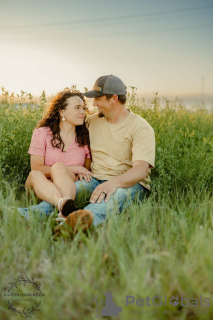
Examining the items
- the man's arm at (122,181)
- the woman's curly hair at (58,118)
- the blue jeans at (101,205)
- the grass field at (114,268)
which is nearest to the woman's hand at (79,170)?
the blue jeans at (101,205)

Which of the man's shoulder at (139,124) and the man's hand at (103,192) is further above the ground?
the man's shoulder at (139,124)

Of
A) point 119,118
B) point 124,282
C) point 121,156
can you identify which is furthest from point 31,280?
point 119,118

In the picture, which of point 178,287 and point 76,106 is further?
point 76,106

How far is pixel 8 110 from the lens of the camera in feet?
15.6

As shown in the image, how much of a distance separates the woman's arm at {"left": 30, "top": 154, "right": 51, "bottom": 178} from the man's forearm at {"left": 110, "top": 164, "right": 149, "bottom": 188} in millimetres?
787

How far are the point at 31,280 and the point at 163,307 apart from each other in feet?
2.61

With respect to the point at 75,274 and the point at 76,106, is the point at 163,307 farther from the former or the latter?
the point at 76,106

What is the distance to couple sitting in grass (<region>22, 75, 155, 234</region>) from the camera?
336 centimetres

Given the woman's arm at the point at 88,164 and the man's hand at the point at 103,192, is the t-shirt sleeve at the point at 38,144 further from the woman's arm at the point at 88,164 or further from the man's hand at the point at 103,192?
the man's hand at the point at 103,192

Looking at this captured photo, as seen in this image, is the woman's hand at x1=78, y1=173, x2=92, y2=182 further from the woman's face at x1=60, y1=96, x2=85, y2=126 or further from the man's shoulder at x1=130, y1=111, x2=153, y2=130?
the man's shoulder at x1=130, y1=111, x2=153, y2=130

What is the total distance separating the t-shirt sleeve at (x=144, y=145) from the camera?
11.5 ft

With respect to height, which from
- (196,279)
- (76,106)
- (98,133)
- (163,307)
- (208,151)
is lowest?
(163,307)

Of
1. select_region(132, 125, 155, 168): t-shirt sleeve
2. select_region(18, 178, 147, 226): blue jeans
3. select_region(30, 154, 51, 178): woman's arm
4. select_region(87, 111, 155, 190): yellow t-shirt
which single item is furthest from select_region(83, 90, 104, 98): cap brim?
select_region(18, 178, 147, 226): blue jeans

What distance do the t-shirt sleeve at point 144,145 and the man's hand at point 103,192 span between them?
0.44m
